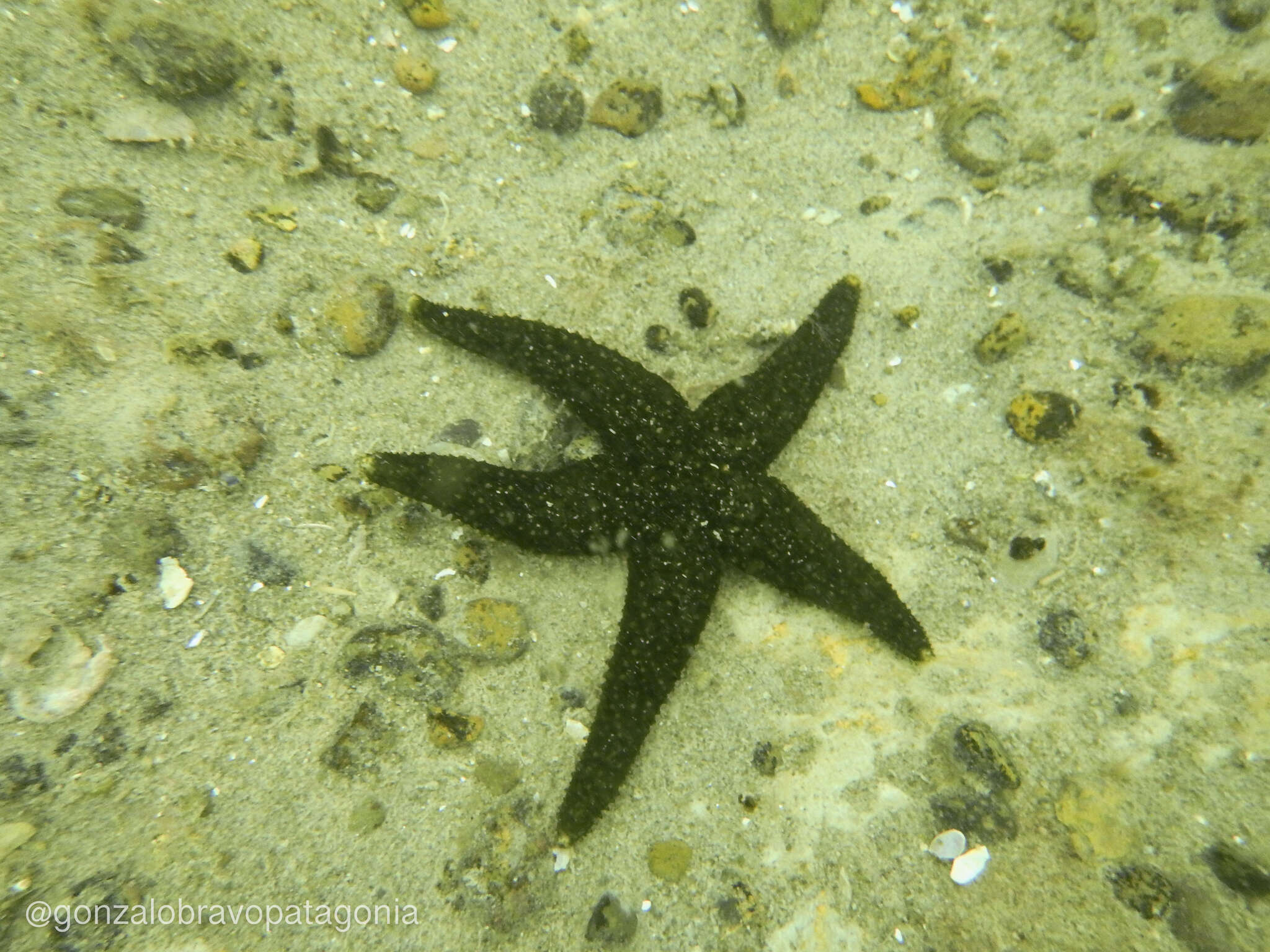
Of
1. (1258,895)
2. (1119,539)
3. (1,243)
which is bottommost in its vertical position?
(1,243)

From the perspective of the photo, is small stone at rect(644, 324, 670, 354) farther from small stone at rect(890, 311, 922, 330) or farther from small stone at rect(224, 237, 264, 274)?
small stone at rect(224, 237, 264, 274)

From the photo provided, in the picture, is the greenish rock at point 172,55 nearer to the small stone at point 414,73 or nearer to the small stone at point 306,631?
the small stone at point 414,73

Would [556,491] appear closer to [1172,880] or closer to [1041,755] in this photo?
[1041,755]

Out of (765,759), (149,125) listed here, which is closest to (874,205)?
(765,759)

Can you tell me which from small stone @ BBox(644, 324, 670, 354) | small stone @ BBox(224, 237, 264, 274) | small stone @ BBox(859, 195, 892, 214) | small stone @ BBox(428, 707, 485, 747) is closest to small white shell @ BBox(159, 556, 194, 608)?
small stone @ BBox(428, 707, 485, 747)

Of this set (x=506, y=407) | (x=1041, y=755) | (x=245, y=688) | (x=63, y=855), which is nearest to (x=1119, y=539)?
(x=1041, y=755)

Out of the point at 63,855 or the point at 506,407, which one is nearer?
the point at 63,855

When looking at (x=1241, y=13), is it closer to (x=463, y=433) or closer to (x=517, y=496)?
(x=517, y=496)
